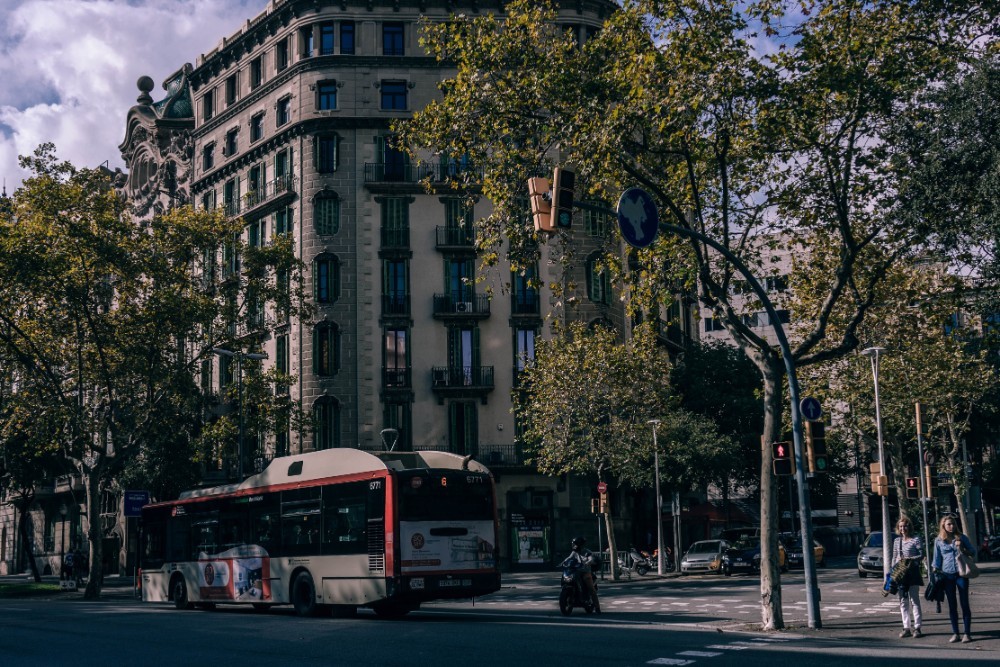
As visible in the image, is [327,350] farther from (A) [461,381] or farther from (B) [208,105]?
(B) [208,105]

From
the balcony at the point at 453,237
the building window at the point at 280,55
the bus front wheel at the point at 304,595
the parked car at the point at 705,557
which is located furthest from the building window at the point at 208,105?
the bus front wheel at the point at 304,595

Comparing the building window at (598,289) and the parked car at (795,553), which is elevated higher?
the building window at (598,289)

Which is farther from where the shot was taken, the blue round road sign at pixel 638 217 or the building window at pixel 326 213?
the building window at pixel 326 213

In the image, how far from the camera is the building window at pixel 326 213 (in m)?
51.2

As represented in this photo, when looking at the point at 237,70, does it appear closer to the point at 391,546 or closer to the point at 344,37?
the point at 344,37

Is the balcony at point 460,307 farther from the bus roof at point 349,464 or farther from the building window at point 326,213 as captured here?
the bus roof at point 349,464

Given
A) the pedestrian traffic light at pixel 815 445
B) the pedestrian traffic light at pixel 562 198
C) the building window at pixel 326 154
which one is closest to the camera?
the pedestrian traffic light at pixel 562 198

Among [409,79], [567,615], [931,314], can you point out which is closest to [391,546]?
[567,615]

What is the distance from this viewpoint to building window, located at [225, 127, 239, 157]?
57812 millimetres

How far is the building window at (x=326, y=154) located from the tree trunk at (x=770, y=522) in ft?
120

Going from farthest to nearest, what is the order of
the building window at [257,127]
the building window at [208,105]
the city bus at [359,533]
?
the building window at [208,105] < the building window at [257,127] < the city bus at [359,533]

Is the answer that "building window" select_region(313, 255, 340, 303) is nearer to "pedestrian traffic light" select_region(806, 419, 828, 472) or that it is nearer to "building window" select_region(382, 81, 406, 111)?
"building window" select_region(382, 81, 406, 111)

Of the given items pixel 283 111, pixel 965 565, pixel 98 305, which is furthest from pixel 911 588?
pixel 283 111

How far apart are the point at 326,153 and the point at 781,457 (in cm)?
3815
